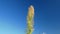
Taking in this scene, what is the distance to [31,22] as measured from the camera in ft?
0.89

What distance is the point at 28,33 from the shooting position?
0.33 metres

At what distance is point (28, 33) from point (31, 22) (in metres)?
0.10

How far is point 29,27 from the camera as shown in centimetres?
28

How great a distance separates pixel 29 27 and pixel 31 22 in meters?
0.03

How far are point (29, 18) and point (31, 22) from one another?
24 mm

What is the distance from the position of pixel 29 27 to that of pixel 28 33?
2.7 inches

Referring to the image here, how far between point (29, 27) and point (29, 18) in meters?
0.05

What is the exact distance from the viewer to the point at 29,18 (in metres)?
0.28

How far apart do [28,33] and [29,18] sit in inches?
4.4
